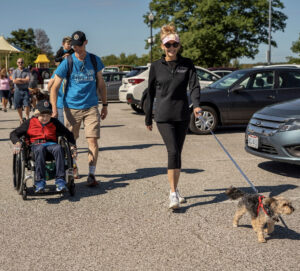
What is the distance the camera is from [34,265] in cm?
340

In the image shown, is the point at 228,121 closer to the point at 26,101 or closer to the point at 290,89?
the point at 290,89

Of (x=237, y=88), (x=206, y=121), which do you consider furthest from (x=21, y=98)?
(x=237, y=88)

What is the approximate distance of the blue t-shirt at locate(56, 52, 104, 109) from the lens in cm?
555

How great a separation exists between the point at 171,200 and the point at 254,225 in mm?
1092

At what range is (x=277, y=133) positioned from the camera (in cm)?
618

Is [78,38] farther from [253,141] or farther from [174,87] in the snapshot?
[253,141]

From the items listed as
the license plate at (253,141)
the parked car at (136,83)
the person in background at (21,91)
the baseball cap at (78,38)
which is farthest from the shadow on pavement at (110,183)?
the parked car at (136,83)

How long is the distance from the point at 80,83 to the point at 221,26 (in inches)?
1569

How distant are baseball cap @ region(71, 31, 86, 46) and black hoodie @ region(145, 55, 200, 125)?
1.15 m

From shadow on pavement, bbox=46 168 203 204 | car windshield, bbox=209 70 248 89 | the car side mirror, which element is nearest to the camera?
shadow on pavement, bbox=46 168 203 204

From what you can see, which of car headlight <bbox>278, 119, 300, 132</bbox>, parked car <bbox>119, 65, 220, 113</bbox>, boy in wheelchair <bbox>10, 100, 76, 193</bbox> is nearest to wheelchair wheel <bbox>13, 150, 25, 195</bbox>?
boy in wheelchair <bbox>10, 100, 76, 193</bbox>

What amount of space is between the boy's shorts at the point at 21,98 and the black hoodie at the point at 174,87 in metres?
8.46

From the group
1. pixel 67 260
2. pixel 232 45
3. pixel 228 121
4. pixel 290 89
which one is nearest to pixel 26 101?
pixel 228 121

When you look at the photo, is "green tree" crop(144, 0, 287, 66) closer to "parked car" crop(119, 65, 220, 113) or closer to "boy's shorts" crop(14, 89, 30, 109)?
"parked car" crop(119, 65, 220, 113)
